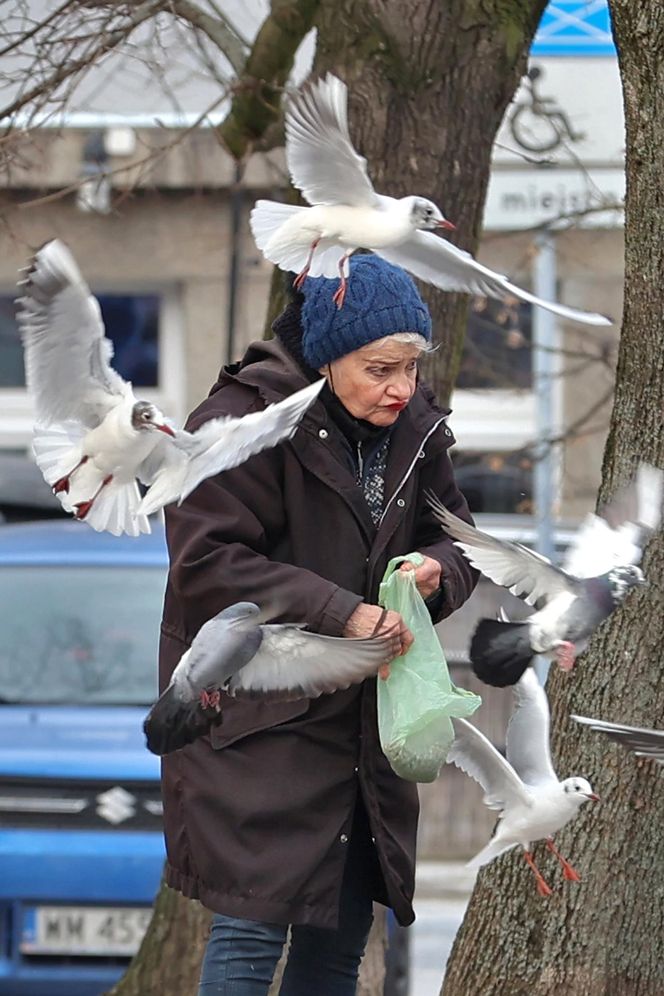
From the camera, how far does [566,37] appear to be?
7.43 m

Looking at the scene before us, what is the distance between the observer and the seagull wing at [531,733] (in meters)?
3.90

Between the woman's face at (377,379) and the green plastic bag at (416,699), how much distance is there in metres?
0.30

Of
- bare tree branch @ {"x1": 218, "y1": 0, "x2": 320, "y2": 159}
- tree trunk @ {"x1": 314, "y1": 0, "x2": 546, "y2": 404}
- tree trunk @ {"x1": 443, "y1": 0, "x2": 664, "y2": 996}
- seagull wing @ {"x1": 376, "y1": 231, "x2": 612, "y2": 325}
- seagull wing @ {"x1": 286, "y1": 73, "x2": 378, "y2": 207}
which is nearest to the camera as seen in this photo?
seagull wing @ {"x1": 286, "y1": 73, "x2": 378, "y2": 207}

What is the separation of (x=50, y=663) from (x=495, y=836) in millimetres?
2899

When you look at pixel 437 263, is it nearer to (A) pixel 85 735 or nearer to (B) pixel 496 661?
(B) pixel 496 661

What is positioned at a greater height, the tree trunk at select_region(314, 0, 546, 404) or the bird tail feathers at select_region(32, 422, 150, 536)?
the tree trunk at select_region(314, 0, 546, 404)

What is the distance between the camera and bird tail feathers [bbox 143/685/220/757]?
10.9 ft

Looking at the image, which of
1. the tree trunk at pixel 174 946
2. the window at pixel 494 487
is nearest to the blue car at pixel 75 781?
the tree trunk at pixel 174 946

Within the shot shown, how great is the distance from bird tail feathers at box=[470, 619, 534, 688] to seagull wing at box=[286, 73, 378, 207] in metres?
0.87

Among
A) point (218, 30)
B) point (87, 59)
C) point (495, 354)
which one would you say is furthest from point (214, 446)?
point (495, 354)

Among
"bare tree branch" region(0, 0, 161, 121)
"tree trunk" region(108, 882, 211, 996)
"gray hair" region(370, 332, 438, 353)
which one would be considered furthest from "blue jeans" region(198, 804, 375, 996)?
"bare tree branch" region(0, 0, 161, 121)

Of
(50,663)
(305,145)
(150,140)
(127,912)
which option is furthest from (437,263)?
(150,140)

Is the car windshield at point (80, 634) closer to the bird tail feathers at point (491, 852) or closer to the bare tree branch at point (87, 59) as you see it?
the bare tree branch at point (87, 59)

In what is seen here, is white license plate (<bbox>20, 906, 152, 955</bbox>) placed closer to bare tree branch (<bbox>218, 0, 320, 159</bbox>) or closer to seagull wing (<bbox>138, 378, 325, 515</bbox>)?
bare tree branch (<bbox>218, 0, 320, 159</bbox>)
